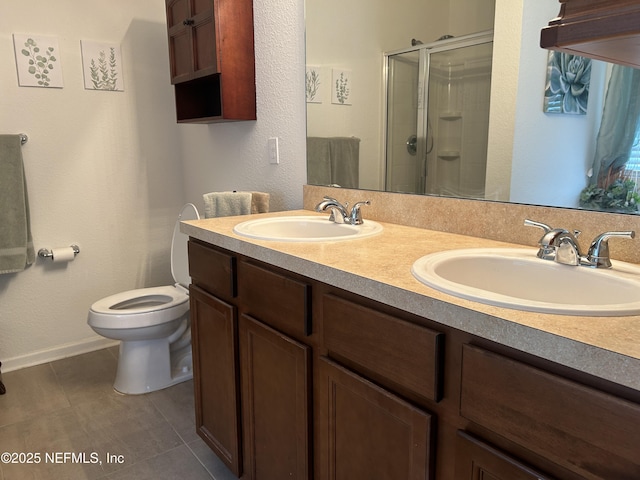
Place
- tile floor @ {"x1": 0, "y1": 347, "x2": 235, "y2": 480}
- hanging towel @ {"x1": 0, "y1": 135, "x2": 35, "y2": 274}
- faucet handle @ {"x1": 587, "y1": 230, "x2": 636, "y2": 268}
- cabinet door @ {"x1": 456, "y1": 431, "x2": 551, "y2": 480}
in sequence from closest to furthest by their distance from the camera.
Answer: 1. cabinet door @ {"x1": 456, "y1": 431, "x2": 551, "y2": 480}
2. faucet handle @ {"x1": 587, "y1": 230, "x2": 636, "y2": 268}
3. tile floor @ {"x1": 0, "y1": 347, "x2": 235, "y2": 480}
4. hanging towel @ {"x1": 0, "y1": 135, "x2": 35, "y2": 274}

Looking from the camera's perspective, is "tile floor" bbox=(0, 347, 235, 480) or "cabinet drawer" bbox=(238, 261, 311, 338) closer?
"cabinet drawer" bbox=(238, 261, 311, 338)

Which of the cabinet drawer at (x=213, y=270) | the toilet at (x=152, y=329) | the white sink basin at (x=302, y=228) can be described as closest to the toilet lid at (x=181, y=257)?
the toilet at (x=152, y=329)

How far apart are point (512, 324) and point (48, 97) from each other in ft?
8.80

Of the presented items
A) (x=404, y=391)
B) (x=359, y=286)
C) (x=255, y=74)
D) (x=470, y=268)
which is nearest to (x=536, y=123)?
(x=470, y=268)

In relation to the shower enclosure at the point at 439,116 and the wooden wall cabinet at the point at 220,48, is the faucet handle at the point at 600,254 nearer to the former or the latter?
the shower enclosure at the point at 439,116

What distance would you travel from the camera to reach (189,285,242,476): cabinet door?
1533 mm

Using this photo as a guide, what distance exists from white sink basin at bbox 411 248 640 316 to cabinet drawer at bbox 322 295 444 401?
10 centimetres

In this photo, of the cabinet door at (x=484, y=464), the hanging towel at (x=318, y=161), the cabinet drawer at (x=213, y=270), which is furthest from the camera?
the hanging towel at (x=318, y=161)

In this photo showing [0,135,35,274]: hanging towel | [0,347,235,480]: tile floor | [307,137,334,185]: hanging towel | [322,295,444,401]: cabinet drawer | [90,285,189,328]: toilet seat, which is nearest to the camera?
[322,295,444,401]: cabinet drawer

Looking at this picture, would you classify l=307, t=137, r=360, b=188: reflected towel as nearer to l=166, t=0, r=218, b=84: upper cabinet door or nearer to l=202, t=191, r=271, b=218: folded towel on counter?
l=202, t=191, r=271, b=218: folded towel on counter

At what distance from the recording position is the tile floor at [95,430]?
5.87ft

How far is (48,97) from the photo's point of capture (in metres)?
2.57

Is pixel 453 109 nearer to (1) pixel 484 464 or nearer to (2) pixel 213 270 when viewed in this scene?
(2) pixel 213 270

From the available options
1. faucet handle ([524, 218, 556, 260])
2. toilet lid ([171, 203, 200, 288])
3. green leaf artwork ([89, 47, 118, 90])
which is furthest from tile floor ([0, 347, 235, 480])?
green leaf artwork ([89, 47, 118, 90])
